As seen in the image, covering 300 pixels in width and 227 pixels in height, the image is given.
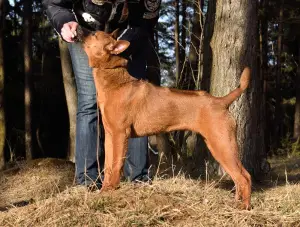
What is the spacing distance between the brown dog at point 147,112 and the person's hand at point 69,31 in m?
0.14

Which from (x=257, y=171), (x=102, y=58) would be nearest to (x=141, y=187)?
(x=102, y=58)

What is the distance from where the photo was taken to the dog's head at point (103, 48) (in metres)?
4.46

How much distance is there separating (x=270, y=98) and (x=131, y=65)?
21112 millimetres

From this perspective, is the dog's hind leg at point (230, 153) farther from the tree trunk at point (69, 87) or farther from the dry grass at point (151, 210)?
the tree trunk at point (69, 87)

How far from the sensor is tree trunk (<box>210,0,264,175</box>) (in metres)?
6.57

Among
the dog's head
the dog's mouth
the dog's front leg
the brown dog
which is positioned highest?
the dog's mouth

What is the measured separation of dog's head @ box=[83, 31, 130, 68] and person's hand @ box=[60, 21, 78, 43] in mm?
112

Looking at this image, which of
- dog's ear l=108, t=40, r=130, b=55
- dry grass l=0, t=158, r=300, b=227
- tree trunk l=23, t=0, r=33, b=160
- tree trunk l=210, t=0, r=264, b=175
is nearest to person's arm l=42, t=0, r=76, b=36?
dog's ear l=108, t=40, r=130, b=55

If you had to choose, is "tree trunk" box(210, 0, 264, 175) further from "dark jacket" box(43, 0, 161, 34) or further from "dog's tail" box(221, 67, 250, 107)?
"dog's tail" box(221, 67, 250, 107)

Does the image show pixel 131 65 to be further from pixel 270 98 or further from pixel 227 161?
pixel 270 98

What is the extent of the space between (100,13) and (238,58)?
7.67ft

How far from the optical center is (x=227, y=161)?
4.43 metres

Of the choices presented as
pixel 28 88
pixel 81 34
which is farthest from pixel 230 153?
pixel 28 88

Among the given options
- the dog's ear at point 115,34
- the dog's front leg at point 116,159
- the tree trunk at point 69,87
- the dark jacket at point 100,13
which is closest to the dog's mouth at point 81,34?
the dog's ear at point 115,34
